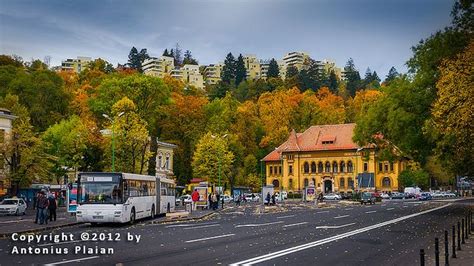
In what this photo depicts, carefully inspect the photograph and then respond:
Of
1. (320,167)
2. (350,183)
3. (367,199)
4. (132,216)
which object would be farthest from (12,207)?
(320,167)

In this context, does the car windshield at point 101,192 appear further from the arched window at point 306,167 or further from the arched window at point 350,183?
the arched window at point 306,167

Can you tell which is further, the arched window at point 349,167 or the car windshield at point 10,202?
the arched window at point 349,167

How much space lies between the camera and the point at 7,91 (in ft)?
290

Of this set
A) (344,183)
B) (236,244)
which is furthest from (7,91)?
(236,244)

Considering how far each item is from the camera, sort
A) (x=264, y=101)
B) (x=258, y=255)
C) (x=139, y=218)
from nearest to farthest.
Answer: (x=258, y=255) < (x=139, y=218) < (x=264, y=101)

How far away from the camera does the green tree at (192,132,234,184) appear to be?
90.1m

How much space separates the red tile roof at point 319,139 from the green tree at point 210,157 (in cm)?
2878

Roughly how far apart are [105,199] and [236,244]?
1195 cm

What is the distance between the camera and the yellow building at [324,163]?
116 m

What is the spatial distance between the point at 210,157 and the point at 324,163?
37736mm

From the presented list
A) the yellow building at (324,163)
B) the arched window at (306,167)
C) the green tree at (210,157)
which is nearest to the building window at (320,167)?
the yellow building at (324,163)

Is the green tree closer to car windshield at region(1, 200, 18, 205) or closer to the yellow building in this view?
the yellow building

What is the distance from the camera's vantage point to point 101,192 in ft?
104

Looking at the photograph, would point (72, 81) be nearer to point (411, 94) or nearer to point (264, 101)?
point (264, 101)
